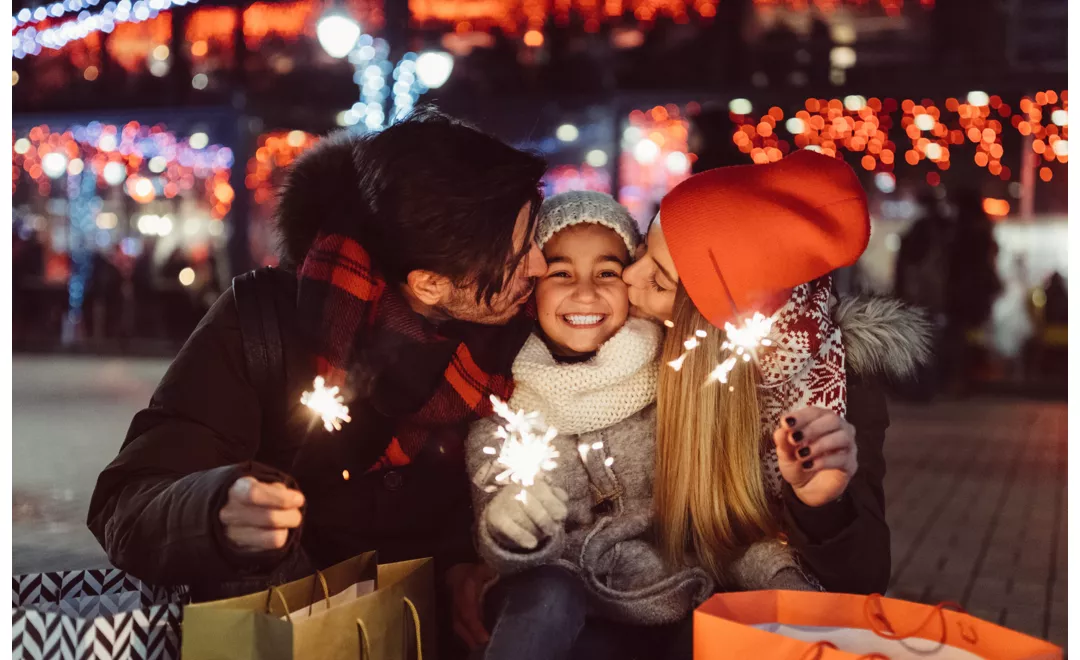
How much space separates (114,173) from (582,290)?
60.0 ft

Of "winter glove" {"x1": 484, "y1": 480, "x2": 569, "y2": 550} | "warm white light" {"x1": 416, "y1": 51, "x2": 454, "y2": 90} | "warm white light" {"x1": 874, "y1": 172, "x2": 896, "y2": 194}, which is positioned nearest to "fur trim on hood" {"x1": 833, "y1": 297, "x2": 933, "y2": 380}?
"winter glove" {"x1": 484, "y1": 480, "x2": 569, "y2": 550}

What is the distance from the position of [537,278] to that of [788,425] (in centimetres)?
86

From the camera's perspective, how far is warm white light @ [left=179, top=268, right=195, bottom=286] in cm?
1805

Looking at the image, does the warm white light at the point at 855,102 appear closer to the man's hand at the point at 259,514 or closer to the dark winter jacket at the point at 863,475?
the dark winter jacket at the point at 863,475

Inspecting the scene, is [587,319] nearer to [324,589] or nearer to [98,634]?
[324,589]

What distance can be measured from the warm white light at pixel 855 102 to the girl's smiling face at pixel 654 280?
11.3 metres

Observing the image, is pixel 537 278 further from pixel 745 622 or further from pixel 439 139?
pixel 745 622

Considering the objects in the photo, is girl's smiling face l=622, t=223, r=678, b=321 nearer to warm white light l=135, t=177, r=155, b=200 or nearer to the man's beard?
the man's beard

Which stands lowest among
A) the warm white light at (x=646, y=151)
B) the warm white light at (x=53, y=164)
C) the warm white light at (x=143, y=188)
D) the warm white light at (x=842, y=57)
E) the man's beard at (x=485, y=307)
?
the man's beard at (x=485, y=307)

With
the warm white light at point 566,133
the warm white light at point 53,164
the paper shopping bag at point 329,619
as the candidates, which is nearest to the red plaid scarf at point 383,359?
the paper shopping bag at point 329,619

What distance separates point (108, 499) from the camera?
2.27m

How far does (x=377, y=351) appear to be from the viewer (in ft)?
8.05

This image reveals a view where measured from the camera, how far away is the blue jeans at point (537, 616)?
7.16 ft

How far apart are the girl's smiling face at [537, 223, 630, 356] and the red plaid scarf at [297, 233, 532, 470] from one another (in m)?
0.19
